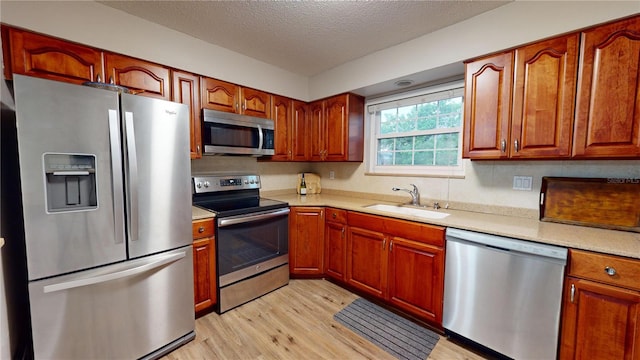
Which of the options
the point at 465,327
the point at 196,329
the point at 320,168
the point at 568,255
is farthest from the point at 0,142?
the point at 568,255

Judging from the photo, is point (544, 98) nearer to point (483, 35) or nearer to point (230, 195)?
point (483, 35)

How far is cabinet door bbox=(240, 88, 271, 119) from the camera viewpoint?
256cm

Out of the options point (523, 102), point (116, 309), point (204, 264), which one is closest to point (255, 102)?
point (204, 264)

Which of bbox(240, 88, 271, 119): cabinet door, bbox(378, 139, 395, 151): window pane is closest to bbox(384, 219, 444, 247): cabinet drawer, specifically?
bbox(378, 139, 395, 151): window pane

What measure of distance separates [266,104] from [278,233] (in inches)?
55.2

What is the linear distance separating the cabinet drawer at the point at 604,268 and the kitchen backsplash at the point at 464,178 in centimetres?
67

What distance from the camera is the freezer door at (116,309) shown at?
4.21 ft

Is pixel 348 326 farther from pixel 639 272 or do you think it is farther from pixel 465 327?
pixel 639 272

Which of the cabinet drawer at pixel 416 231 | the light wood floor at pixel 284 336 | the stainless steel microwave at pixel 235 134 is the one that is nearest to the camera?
the light wood floor at pixel 284 336

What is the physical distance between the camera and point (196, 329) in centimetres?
192

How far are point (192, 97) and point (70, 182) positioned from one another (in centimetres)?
118

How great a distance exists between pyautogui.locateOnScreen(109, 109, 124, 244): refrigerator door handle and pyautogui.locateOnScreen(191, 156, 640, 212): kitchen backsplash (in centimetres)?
110

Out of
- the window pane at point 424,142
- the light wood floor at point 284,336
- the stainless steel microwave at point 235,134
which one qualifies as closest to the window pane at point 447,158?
the window pane at point 424,142

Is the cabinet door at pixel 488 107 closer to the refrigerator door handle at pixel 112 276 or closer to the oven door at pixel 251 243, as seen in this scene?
the oven door at pixel 251 243
